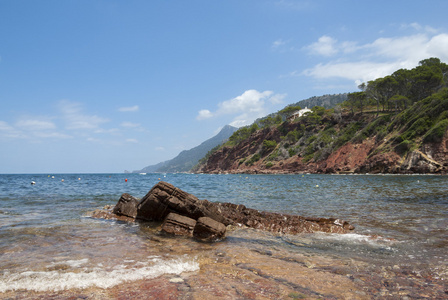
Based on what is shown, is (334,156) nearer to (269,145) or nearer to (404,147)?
(404,147)

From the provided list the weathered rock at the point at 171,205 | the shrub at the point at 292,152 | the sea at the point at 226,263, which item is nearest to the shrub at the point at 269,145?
the shrub at the point at 292,152

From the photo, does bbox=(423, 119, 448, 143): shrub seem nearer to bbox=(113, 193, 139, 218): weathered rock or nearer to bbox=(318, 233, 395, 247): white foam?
bbox=(318, 233, 395, 247): white foam

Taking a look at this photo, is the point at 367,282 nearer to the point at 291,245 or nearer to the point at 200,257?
the point at 291,245

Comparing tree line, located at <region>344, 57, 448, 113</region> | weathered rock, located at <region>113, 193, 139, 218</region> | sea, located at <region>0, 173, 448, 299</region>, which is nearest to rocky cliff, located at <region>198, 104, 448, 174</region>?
tree line, located at <region>344, 57, 448, 113</region>

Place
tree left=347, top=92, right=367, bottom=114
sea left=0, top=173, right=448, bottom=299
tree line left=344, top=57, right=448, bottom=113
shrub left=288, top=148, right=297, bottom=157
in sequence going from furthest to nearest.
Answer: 1. shrub left=288, top=148, right=297, bottom=157
2. tree left=347, top=92, right=367, bottom=114
3. tree line left=344, top=57, right=448, bottom=113
4. sea left=0, top=173, right=448, bottom=299

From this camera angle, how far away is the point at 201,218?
9.80m

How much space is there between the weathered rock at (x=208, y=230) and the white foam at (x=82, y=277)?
9.74ft

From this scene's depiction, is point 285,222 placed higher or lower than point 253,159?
lower

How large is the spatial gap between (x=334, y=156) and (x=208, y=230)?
245ft

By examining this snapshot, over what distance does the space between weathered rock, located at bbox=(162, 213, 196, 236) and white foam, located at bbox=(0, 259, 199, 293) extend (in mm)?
3588

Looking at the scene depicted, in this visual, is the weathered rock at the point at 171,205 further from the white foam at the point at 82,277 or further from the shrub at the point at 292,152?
the shrub at the point at 292,152

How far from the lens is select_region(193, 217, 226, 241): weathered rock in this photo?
9297mm

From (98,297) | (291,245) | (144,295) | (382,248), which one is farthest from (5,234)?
(382,248)

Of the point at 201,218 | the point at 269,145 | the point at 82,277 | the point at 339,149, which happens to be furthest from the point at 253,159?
the point at 82,277
